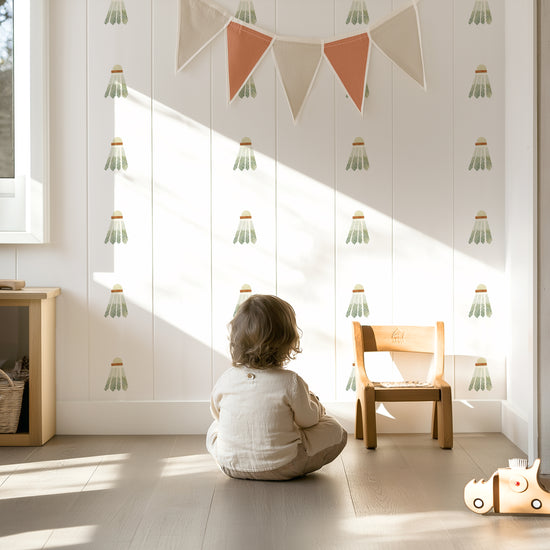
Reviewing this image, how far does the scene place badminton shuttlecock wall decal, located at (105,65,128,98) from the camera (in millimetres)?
3111

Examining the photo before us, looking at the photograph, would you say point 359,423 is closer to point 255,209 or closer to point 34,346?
point 255,209

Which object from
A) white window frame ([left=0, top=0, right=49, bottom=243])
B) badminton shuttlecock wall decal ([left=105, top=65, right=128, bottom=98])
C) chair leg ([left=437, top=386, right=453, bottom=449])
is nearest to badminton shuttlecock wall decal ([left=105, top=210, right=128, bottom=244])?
white window frame ([left=0, top=0, right=49, bottom=243])

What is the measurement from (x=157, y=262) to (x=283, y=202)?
0.58 meters

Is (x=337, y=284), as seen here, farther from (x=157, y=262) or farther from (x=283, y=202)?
(x=157, y=262)

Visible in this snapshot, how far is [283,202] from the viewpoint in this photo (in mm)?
3135

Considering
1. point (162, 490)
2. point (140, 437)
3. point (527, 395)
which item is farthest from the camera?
point (140, 437)

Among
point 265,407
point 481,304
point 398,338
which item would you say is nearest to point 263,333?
point 265,407

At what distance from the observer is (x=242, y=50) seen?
3.10 metres

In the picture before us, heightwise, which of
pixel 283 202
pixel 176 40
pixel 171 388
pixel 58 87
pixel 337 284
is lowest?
pixel 171 388

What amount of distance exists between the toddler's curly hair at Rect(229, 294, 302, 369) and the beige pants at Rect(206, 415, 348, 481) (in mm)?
262

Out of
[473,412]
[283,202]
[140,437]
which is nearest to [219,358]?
[140,437]

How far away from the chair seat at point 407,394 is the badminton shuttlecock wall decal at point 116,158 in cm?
138

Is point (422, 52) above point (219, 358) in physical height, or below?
above

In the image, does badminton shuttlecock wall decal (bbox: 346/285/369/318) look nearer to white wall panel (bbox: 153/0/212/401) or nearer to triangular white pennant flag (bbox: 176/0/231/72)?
white wall panel (bbox: 153/0/212/401)
